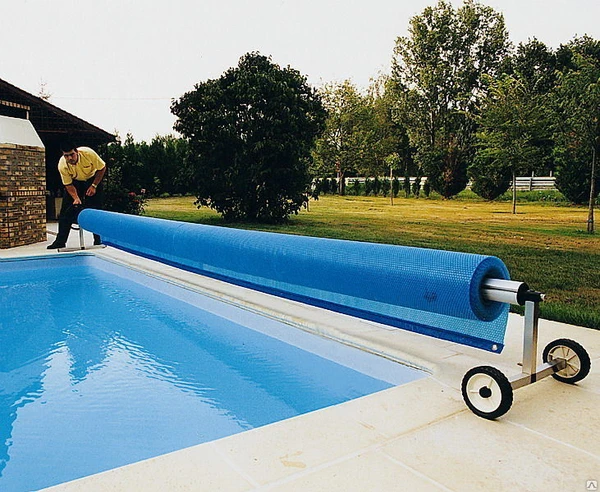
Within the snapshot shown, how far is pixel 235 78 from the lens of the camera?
13.1 meters

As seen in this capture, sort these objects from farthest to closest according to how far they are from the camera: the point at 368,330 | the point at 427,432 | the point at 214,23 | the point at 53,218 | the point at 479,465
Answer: the point at 214,23
the point at 53,218
the point at 368,330
the point at 427,432
the point at 479,465

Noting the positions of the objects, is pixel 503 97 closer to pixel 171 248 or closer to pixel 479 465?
pixel 171 248

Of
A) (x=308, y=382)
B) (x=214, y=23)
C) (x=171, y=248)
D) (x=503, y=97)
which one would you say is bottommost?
(x=308, y=382)

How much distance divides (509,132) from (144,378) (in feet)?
41.1

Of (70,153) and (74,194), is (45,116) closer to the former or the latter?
(70,153)

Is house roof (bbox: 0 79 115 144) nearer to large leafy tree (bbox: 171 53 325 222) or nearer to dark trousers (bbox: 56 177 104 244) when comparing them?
large leafy tree (bbox: 171 53 325 222)

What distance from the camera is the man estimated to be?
809 cm

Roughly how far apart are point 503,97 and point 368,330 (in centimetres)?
1259

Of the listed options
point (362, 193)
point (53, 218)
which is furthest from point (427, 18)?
point (53, 218)

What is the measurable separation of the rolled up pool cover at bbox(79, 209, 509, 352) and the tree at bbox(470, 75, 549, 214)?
872cm

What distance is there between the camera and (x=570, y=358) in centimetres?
279

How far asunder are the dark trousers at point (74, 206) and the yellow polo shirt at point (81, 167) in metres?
0.16

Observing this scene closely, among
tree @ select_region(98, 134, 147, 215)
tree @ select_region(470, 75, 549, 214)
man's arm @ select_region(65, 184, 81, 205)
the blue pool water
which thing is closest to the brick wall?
man's arm @ select_region(65, 184, 81, 205)

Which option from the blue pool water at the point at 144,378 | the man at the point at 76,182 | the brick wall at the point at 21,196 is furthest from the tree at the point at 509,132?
the brick wall at the point at 21,196
